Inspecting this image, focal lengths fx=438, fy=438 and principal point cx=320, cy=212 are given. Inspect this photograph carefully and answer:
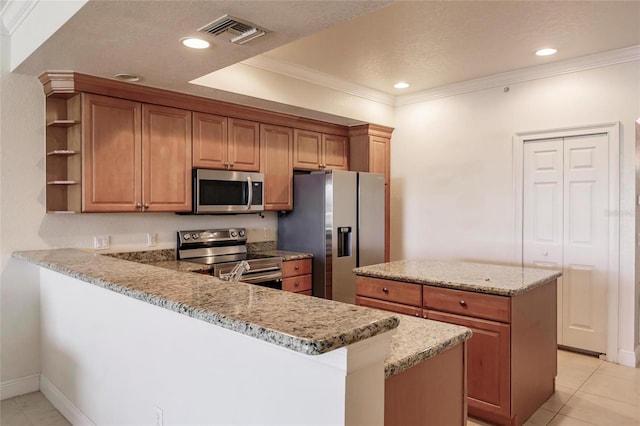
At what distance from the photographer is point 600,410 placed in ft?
9.41

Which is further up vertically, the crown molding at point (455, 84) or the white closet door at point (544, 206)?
the crown molding at point (455, 84)

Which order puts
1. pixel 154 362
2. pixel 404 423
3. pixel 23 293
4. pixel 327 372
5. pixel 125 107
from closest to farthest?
1. pixel 327 372
2. pixel 404 423
3. pixel 154 362
4. pixel 23 293
5. pixel 125 107

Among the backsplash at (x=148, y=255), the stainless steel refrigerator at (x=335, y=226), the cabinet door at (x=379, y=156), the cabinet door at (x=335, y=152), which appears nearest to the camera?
the backsplash at (x=148, y=255)

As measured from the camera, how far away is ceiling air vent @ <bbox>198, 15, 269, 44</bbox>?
219cm

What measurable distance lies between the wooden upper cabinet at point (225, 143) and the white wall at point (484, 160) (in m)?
1.96

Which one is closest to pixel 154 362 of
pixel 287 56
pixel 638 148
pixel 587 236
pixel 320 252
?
pixel 320 252

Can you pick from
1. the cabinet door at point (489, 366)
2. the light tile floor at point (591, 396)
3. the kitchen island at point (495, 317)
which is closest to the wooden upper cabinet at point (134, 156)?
the kitchen island at point (495, 317)

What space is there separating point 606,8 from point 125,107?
11.3 feet

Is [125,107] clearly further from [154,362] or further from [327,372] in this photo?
[327,372]

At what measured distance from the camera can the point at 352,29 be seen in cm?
322

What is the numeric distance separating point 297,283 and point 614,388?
264cm

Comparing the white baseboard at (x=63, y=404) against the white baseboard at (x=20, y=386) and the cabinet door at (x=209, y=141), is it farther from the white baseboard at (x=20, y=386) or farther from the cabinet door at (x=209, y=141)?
the cabinet door at (x=209, y=141)

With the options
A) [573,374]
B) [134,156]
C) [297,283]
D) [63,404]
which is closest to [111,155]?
[134,156]

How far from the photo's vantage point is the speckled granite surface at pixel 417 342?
1343 millimetres
